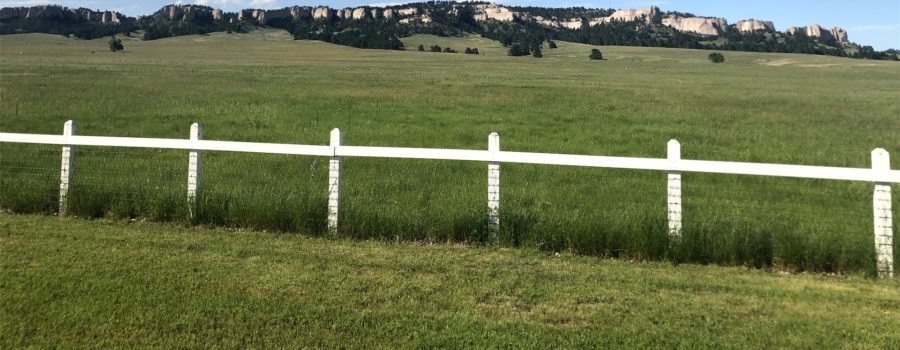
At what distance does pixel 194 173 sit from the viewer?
311 inches

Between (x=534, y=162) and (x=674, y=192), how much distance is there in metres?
1.50

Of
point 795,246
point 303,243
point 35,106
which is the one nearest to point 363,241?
point 303,243

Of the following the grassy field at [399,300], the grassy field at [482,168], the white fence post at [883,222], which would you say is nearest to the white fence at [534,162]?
the white fence post at [883,222]

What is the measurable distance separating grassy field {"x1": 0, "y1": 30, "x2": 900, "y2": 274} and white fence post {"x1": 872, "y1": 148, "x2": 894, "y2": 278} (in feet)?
0.42

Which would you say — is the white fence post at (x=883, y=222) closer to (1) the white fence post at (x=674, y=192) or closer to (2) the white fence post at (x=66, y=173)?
(1) the white fence post at (x=674, y=192)

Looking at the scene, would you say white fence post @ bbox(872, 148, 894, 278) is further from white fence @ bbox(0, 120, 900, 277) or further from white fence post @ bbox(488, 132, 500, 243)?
white fence post @ bbox(488, 132, 500, 243)

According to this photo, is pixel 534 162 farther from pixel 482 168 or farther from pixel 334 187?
pixel 482 168

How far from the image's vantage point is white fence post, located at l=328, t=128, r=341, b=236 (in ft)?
24.0

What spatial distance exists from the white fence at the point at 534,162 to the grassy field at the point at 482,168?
8.1 inches

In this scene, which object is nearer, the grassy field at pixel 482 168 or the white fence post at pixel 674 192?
the white fence post at pixel 674 192

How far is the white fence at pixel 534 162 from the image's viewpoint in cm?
596

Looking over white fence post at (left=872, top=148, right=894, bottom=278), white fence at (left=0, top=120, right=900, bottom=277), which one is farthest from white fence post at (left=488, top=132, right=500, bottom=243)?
white fence post at (left=872, top=148, right=894, bottom=278)

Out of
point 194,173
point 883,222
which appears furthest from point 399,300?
point 883,222

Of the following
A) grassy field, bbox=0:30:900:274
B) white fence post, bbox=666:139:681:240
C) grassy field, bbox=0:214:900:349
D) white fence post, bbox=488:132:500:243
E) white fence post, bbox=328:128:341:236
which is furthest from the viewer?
white fence post, bbox=328:128:341:236
